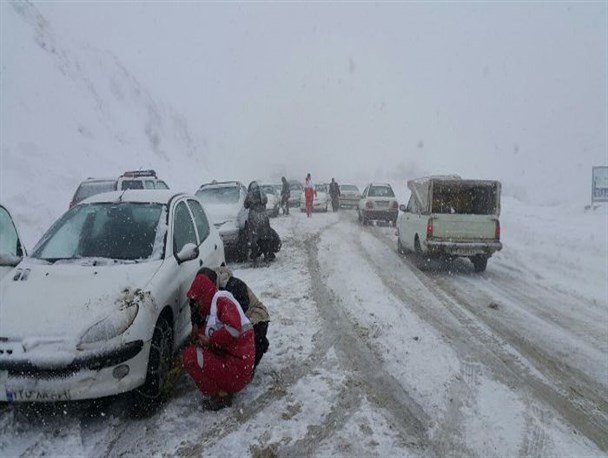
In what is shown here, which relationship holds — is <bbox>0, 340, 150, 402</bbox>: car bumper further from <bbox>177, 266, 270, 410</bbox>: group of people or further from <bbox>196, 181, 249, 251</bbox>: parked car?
<bbox>196, 181, 249, 251</bbox>: parked car

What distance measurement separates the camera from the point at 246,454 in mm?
3641

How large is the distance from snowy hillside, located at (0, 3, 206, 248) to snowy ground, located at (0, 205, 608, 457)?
1051cm

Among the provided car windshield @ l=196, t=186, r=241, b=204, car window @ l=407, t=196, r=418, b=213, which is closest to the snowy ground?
car window @ l=407, t=196, r=418, b=213

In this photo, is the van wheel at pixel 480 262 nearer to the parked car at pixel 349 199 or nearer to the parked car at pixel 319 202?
the parked car at pixel 319 202

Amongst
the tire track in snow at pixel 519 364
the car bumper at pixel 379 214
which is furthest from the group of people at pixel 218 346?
the car bumper at pixel 379 214

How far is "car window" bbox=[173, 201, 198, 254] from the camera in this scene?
531 centimetres

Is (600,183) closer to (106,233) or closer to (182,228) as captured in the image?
(182,228)

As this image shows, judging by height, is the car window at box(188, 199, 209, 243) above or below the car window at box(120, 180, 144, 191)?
below

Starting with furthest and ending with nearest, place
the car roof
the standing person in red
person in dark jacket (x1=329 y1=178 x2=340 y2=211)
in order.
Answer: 1. person in dark jacket (x1=329 y1=178 x2=340 y2=211)
2. the standing person in red
3. the car roof

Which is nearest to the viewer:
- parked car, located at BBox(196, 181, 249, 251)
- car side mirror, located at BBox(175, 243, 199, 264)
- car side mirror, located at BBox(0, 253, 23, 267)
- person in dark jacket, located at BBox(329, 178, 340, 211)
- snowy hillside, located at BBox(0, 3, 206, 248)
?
car side mirror, located at BBox(0, 253, 23, 267)

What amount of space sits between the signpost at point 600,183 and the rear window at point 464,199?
11592mm

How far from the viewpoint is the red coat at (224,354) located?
4.22m

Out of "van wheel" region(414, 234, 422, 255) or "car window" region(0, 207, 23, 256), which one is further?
"van wheel" region(414, 234, 422, 255)

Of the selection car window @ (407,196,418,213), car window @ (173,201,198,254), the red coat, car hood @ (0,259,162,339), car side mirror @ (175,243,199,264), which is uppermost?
car window @ (173,201,198,254)
